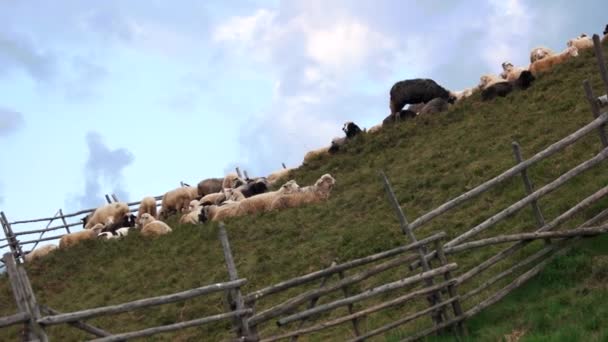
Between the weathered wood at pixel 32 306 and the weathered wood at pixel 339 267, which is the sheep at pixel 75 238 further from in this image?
the weathered wood at pixel 32 306

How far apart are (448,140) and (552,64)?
4.84 m

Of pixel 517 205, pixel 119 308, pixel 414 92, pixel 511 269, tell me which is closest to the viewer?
pixel 119 308

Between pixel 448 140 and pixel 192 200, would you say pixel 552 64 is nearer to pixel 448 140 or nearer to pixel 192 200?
pixel 448 140

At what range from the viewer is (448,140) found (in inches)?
772

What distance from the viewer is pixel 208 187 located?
92.0 feet

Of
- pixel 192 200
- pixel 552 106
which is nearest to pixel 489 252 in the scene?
pixel 552 106

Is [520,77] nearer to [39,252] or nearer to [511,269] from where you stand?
Answer: [511,269]

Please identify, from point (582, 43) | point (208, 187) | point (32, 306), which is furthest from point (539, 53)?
point (32, 306)

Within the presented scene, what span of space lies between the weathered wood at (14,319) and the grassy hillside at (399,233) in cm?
445

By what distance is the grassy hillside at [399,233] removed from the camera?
10.3m

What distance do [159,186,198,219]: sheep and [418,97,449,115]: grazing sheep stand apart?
8.24m

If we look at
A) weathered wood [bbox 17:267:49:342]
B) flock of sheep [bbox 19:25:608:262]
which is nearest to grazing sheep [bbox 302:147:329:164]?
flock of sheep [bbox 19:25:608:262]

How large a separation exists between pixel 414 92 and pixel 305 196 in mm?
7577

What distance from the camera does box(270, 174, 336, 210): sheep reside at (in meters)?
20.1
